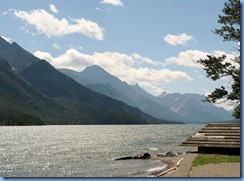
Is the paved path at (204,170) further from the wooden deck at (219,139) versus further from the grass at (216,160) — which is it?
the wooden deck at (219,139)

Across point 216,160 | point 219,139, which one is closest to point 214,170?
point 216,160

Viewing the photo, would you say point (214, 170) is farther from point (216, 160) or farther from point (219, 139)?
point (219, 139)

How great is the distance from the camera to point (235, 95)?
29953mm

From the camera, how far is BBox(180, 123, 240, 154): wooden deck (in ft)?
111

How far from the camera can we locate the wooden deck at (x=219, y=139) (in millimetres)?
33828

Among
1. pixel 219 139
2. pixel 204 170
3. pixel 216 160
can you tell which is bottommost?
pixel 204 170

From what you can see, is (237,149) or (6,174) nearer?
(237,149)

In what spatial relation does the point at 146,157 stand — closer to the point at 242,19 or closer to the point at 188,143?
the point at 188,143


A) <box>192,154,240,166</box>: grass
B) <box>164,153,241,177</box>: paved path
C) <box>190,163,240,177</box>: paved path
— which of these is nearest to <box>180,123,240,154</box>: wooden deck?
<box>192,154,240,166</box>: grass

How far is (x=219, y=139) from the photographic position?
115 ft

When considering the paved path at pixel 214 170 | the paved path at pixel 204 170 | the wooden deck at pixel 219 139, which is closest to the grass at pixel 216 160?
the wooden deck at pixel 219 139

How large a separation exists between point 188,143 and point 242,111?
18417 mm

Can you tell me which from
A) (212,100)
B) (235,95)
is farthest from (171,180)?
(212,100)

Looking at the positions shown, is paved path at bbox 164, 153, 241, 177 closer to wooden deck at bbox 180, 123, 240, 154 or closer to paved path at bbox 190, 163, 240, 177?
paved path at bbox 190, 163, 240, 177
